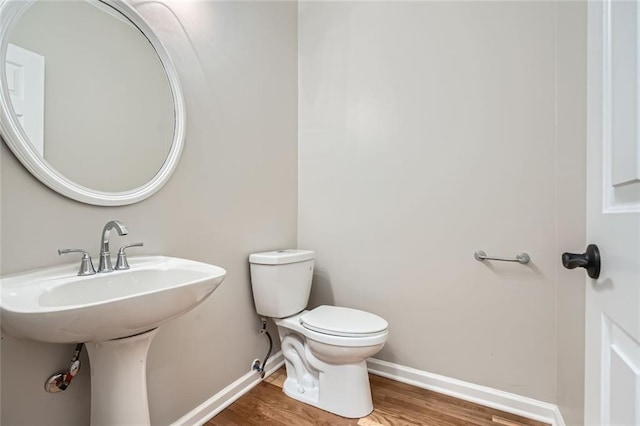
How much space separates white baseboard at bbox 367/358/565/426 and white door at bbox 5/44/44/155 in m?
1.88

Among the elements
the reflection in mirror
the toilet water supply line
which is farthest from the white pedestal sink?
the toilet water supply line

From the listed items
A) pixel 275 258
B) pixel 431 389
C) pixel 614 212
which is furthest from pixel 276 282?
pixel 614 212

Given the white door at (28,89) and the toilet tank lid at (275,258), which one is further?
the toilet tank lid at (275,258)

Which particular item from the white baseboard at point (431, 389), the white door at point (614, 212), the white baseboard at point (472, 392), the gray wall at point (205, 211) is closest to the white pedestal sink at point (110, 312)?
the gray wall at point (205, 211)

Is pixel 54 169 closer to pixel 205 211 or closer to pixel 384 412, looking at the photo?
pixel 205 211

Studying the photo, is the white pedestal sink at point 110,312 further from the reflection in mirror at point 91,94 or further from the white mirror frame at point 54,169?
the reflection in mirror at point 91,94

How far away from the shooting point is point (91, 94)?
103 centimetres

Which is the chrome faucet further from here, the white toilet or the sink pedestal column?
the white toilet

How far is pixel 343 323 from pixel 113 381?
0.92 m

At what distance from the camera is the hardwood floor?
1349 millimetres

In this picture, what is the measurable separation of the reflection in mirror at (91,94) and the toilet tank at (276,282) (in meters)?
0.68

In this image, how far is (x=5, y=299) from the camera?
25.8 inches

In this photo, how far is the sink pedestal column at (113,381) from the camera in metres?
0.88

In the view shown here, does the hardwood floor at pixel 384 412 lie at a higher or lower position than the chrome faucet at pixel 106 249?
lower
